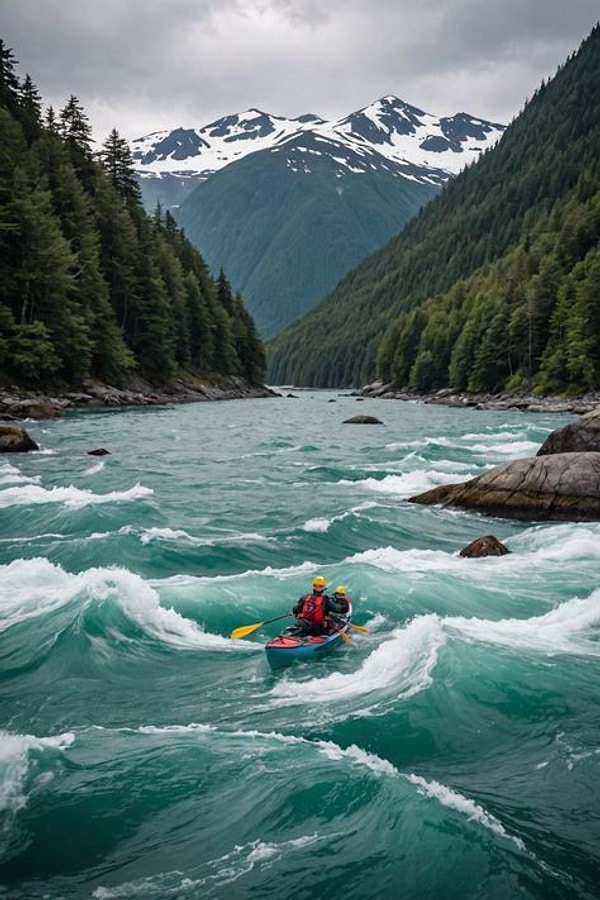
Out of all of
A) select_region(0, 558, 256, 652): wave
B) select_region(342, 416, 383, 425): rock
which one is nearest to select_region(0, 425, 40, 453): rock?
select_region(0, 558, 256, 652): wave

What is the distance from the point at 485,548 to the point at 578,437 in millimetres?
10066

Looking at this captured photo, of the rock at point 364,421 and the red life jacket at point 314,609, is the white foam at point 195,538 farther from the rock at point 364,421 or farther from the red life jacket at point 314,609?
the rock at point 364,421

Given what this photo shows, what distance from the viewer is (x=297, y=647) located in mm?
10945

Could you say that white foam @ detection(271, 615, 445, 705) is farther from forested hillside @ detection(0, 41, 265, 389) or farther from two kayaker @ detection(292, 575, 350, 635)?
forested hillside @ detection(0, 41, 265, 389)

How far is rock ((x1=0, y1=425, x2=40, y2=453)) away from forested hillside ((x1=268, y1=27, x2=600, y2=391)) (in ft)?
176

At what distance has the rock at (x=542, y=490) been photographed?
20203 millimetres

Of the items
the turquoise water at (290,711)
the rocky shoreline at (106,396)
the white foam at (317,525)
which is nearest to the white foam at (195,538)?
the turquoise water at (290,711)

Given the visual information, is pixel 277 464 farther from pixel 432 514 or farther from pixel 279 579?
pixel 279 579

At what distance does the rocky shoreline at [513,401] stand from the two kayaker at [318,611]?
3697 cm

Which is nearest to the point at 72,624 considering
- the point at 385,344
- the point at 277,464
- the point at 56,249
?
the point at 277,464

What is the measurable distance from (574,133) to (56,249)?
182229 mm

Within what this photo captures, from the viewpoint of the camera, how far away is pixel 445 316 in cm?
10300

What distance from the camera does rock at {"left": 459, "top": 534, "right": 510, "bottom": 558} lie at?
1691 centimetres

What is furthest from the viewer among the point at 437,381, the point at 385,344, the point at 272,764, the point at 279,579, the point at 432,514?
the point at 385,344
